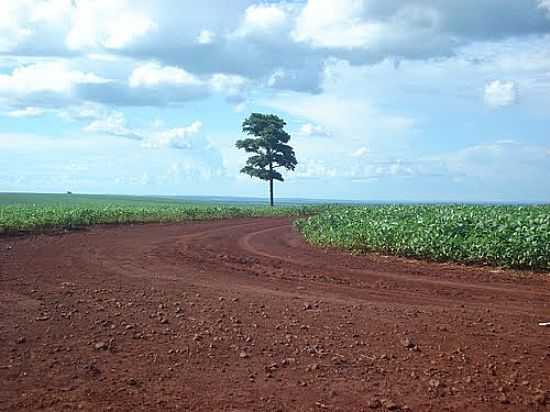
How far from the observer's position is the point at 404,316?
26.5 ft

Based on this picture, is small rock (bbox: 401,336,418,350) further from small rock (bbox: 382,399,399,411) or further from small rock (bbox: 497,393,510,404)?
small rock (bbox: 382,399,399,411)

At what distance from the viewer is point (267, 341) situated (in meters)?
6.83

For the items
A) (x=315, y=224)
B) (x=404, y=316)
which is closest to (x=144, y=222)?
(x=315, y=224)

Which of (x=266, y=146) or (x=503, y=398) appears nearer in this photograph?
(x=503, y=398)

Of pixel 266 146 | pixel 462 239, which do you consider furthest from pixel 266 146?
pixel 462 239

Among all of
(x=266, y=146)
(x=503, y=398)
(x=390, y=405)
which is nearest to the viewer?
(x=390, y=405)

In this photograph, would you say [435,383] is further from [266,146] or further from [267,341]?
[266,146]

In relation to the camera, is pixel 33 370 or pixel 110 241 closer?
pixel 33 370

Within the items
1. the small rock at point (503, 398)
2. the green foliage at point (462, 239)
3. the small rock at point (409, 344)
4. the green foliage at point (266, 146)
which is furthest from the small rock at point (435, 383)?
the green foliage at point (266, 146)

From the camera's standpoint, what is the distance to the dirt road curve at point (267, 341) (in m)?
5.30

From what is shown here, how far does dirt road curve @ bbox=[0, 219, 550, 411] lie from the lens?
5.30 m

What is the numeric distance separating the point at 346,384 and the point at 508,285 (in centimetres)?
691

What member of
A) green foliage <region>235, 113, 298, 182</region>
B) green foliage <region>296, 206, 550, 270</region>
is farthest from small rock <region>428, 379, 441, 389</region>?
green foliage <region>235, 113, 298, 182</region>

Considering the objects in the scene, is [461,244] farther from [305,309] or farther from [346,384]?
[346,384]
